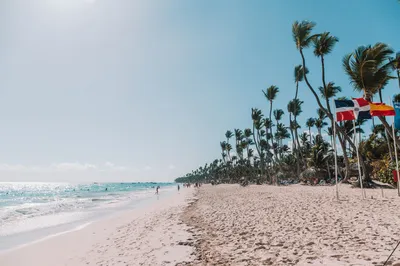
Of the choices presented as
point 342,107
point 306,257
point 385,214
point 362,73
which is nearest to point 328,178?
point 362,73

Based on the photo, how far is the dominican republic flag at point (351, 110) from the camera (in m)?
15.0

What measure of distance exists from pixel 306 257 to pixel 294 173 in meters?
65.4

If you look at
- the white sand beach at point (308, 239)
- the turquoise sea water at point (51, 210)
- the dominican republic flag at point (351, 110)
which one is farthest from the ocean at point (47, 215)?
the dominican republic flag at point (351, 110)

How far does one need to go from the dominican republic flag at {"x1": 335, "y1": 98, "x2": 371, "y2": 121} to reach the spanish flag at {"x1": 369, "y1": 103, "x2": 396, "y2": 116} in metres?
0.35

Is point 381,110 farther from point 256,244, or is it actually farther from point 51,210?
point 51,210

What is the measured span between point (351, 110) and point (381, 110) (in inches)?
57.3

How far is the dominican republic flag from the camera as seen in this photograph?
15.0 metres

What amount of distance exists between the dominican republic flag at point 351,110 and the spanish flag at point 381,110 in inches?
13.6

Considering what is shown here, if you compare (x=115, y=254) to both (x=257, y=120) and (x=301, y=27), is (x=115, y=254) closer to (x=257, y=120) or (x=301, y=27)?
(x=301, y=27)

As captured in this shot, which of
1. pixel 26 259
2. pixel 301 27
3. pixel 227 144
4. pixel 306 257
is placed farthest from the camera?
pixel 227 144

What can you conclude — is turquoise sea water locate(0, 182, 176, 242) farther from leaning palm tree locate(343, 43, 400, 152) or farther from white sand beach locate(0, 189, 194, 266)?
leaning palm tree locate(343, 43, 400, 152)

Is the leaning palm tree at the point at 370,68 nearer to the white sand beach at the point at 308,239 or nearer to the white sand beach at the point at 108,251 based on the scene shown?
the white sand beach at the point at 308,239

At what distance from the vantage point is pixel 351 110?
1502cm

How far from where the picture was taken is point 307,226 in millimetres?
8883
